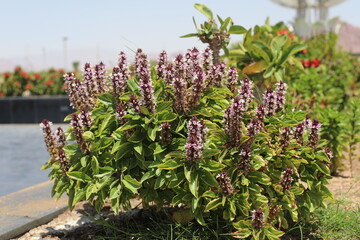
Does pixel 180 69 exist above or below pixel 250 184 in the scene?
above

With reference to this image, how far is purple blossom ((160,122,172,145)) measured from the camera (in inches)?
122

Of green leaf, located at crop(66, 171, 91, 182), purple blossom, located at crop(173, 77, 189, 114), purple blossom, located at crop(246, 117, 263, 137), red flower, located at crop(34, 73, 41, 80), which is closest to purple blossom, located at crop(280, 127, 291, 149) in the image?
purple blossom, located at crop(246, 117, 263, 137)

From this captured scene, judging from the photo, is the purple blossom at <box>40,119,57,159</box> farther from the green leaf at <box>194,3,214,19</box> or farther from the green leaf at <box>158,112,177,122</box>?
the green leaf at <box>194,3,214,19</box>

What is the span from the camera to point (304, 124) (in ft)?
11.3

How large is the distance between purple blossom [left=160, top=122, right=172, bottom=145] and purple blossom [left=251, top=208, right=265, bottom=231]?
0.78m

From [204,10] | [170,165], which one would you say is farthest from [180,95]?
[204,10]

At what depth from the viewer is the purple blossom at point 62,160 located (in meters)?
3.42

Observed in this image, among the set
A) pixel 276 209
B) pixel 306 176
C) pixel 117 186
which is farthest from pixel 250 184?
pixel 117 186

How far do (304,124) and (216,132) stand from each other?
2.57 ft

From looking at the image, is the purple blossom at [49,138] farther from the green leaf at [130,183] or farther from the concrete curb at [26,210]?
the concrete curb at [26,210]

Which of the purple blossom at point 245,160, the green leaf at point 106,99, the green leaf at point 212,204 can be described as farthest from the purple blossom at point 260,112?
the green leaf at point 106,99

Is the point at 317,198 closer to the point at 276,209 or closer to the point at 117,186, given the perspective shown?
the point at 276,209

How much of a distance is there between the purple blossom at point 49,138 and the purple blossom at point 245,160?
1484 mm

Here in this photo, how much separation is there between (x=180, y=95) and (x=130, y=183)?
73 centimetres
